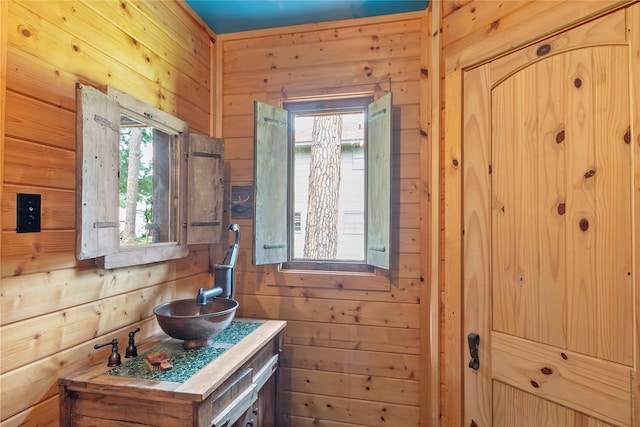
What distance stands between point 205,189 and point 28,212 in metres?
0.94

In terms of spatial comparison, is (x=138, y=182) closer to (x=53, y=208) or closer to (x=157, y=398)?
(x=53, y=208)

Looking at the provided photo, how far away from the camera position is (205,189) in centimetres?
203

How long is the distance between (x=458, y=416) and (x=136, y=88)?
6.99ft

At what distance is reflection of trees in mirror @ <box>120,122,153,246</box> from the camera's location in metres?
1.56

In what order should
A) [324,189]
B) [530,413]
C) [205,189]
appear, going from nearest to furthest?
[530,413] < [205,189] < [324,189]

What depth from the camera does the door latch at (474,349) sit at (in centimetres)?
143

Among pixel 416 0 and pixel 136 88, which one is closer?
pixel 136 88

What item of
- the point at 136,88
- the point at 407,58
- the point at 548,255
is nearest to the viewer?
the point at 548,255

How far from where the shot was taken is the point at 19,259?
1119 millimetres

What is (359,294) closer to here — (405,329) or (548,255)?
(405,329)

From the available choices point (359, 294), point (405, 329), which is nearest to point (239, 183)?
point (359, 294)

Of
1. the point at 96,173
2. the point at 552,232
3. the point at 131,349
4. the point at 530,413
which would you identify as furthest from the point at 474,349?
the point at 96,173

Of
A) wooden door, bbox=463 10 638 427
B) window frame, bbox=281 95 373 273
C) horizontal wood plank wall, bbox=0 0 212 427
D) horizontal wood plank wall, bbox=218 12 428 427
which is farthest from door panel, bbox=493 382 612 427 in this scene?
horizontal wood plank wall, bbox=0 0 212 427

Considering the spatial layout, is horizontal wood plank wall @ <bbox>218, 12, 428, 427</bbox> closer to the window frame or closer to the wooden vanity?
the window frame
